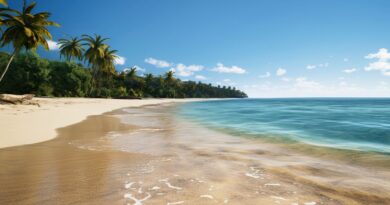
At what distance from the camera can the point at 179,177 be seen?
5039mm

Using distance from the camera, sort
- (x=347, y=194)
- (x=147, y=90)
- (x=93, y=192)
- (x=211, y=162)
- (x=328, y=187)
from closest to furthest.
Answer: (x=93, y=192) < (x=347, y=194) < (x=328, y=187) < (x=211, y=162) < (x=147, y=90)

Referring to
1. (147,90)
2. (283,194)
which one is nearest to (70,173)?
(283,194)

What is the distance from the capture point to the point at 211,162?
642 centimetres

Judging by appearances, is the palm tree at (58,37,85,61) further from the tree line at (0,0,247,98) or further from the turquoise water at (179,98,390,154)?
the turquoise water at (179,98,390,154)

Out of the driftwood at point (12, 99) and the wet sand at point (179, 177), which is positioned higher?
the driftwood at point (12, 99)

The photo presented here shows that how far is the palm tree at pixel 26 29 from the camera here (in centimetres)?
2542

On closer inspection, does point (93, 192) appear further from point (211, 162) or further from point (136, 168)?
point (211, 162)

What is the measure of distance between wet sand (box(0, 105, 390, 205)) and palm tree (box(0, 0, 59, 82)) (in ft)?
76.7

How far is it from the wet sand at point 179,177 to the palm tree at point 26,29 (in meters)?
23.4

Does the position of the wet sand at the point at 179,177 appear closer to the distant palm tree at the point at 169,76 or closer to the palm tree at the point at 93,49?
the palm tree at the point at 93,49

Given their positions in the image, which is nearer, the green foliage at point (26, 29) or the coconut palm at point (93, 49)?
the green foliage at point (26, 29)

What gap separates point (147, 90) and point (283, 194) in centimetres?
8724

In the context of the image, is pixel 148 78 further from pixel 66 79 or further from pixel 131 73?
pixel 66 79

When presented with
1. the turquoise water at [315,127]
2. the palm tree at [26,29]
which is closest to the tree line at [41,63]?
the palm tree at [26,29]
